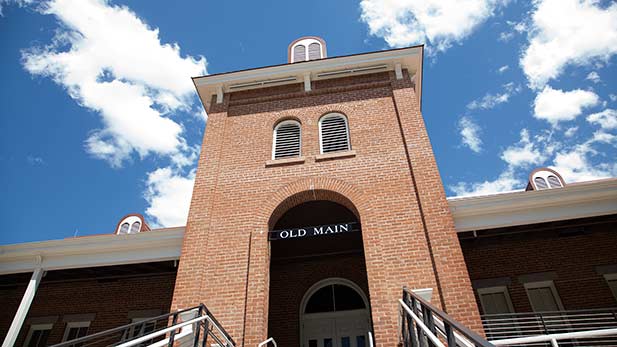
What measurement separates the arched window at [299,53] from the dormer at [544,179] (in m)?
10.0

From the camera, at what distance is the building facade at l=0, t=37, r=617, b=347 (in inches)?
277

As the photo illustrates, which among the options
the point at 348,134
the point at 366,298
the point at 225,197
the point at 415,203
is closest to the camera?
the point at 415,203

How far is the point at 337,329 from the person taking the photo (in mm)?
9734

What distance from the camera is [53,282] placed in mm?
12320

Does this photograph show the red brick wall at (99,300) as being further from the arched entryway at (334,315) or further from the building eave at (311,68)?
the building eave at (311,68)

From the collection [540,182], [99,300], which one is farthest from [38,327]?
[540,182]

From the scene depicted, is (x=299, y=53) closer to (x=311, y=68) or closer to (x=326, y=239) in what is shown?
(x=311, y=68)

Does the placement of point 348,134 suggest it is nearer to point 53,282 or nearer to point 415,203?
point 415,203

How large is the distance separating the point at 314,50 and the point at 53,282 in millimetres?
12564

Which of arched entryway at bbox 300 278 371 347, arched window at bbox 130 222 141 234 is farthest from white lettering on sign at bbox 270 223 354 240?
arched window at bbox 130 222 141 234

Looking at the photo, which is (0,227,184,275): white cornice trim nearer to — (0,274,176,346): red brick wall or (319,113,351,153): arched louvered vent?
(0,274,176,346): red brick wall

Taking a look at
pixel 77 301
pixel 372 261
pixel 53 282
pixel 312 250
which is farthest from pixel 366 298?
pixel 53 282

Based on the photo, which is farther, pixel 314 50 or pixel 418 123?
pixel 314 50

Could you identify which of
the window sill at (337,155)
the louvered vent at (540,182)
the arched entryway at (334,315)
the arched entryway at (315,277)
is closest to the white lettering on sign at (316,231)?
the arched entryway at (315,277)
